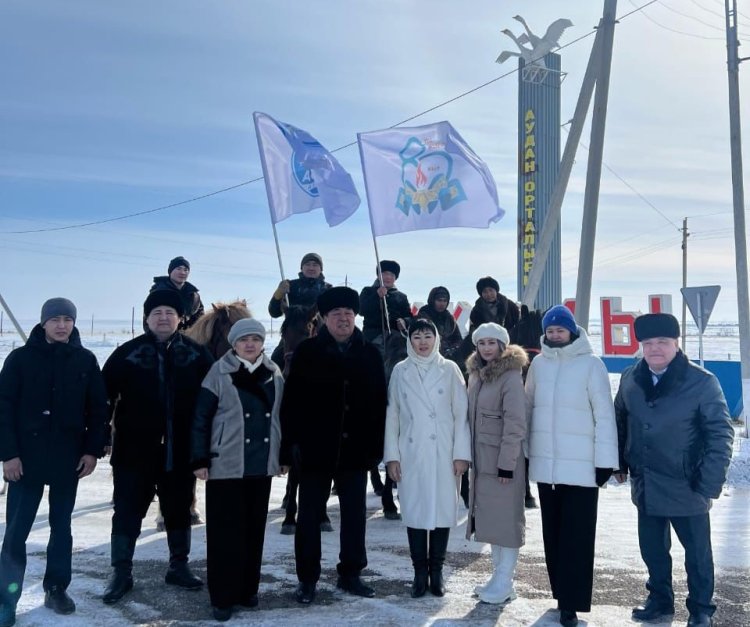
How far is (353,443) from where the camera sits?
4.80 m

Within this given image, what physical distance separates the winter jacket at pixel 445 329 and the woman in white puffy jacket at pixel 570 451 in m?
3.02

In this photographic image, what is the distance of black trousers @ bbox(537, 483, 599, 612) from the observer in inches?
171

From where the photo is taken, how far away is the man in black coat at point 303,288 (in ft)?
22.9

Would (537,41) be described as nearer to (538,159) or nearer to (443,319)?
(538,159)

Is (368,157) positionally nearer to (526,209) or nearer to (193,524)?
(193,524)

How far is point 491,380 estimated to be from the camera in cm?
473

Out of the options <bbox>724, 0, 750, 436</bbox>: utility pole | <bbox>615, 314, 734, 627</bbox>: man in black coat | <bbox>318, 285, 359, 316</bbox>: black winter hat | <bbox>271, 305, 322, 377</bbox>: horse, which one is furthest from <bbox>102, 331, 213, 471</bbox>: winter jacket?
<bbox>724, 0, 750, 436</bbox>: utility pole

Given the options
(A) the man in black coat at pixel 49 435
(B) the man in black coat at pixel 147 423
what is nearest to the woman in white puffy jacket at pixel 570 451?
(B) the man in black coat at pixel 147 423

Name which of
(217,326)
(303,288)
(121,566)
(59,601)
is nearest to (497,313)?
(303,288)

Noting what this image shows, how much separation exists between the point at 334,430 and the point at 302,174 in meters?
4.15

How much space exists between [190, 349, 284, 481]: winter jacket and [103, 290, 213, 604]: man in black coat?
27cm

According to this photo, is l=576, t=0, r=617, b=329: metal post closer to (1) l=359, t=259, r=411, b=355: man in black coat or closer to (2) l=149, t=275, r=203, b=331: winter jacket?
(1) l=359, t=259, r=411, b=355: man in black coat

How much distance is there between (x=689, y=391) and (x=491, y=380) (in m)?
1.15

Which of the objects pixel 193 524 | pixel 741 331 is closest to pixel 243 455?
pixel 193 524
